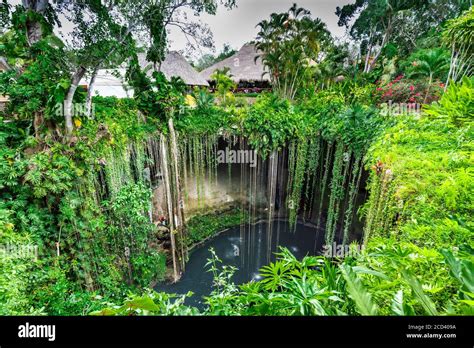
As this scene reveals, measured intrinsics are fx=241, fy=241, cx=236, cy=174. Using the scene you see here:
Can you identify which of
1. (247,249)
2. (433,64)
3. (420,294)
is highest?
(433,64)

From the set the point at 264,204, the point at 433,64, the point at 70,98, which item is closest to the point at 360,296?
the point at 70,98

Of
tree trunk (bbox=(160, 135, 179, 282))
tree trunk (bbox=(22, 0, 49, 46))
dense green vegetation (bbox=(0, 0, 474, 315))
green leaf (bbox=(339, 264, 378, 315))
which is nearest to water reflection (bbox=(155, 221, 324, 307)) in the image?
tree trunk (bbox=(160, 135, 179, 282))

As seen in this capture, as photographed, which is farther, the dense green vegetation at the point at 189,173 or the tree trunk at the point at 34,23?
the tree trunk at the point at 34,23

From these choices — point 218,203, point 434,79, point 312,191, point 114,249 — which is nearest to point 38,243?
point 114,249

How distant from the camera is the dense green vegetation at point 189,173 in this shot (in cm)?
148

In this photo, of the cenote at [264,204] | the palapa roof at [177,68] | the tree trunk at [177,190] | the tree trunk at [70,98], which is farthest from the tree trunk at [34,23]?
the palapa roof at [177,68]

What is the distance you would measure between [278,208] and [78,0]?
8.13 m

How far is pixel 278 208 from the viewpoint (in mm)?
9477

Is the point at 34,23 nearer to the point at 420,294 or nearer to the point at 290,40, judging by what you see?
the point at 420,294

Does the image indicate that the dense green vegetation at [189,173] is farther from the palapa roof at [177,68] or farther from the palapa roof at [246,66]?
the palapa roof at [177,68]

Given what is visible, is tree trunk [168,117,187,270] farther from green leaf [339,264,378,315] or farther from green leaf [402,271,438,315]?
green leaf [402,271,438,315]

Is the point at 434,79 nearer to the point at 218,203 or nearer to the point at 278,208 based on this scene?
the point at 278,208

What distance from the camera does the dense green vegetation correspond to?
1.48 metres

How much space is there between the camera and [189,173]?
8.12 m
